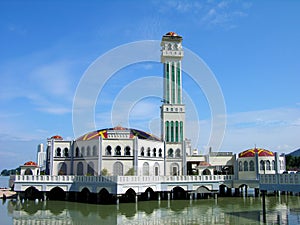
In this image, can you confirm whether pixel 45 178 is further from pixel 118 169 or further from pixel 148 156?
pixel 148 156

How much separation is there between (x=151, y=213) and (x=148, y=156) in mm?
12667

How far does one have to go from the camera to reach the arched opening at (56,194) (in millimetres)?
37100

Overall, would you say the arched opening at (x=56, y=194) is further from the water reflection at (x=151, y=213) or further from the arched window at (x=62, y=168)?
the water reflection at (x=151, y=213)

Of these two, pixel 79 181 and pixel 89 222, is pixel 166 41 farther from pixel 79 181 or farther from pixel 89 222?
pixel 89 222

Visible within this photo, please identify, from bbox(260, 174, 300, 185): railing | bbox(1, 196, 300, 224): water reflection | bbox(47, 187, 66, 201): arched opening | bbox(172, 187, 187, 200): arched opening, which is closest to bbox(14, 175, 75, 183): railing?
bbox(1, 196, 300, 224): water reflection

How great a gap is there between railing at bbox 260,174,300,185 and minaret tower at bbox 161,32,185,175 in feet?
47.9

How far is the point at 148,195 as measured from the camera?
3616cm

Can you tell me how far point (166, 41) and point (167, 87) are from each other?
24.7ft

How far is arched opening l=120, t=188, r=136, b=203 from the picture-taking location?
33.3 metres

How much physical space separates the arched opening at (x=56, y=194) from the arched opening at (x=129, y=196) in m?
7.78

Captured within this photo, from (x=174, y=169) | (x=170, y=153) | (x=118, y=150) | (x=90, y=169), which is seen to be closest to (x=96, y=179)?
(x=90, y=169)

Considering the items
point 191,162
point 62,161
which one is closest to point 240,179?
point 191,162

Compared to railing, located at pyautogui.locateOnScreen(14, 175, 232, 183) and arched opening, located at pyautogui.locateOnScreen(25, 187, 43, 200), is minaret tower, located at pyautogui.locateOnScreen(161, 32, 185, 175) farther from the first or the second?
arched opening, located at pyautogui.locateOnScreen(25, 187, 43, 200)

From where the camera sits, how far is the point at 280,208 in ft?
95.2
